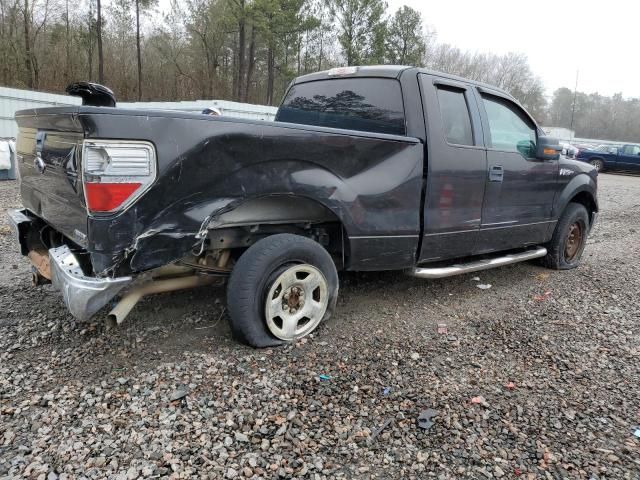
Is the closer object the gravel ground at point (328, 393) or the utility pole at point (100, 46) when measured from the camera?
the gravel ground at point (328, 393)

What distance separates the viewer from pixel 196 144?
2.53 metres

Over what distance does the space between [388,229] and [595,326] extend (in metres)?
1.95

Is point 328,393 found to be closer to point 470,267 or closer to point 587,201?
point 470,267

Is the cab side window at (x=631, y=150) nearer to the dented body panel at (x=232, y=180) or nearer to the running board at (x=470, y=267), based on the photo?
the running board at (x=470, y=267)

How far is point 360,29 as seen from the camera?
35031 millimetres

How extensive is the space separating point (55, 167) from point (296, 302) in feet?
5.43

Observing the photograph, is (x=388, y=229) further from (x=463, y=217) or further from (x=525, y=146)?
(x=525, y=146)

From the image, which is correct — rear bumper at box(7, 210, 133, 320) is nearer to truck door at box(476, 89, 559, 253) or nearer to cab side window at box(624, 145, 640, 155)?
truck door at box(476, 89, 559, 253)

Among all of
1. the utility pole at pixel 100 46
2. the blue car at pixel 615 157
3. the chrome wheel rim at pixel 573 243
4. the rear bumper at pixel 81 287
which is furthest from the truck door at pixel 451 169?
the utility pole at pixel 100 46

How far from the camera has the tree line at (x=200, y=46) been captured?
94.1ft

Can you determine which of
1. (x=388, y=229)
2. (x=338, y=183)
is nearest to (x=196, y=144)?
(x=338, y=183)

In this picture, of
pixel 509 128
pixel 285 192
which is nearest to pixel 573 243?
→ pixel 509 128

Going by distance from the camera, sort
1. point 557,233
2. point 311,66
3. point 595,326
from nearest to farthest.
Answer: point 595,326
point 557,233
point 311,66

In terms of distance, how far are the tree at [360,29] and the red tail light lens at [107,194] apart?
3422 cm
